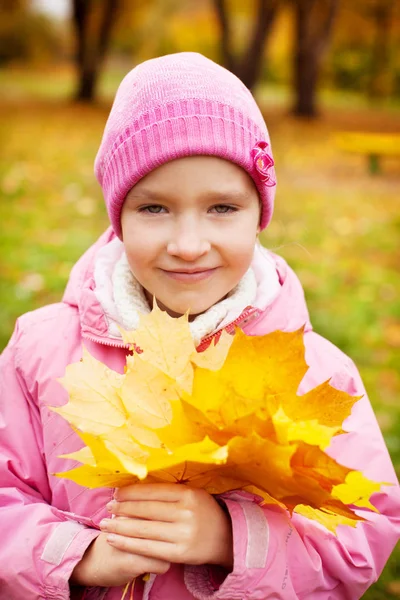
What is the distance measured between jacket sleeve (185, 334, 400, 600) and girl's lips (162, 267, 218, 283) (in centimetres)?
34

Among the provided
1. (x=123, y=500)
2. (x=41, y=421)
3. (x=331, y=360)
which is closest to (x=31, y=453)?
(x=41, y=421)

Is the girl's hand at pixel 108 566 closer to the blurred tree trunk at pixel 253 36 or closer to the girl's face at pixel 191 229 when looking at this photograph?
the girl's face at pixel 191 229

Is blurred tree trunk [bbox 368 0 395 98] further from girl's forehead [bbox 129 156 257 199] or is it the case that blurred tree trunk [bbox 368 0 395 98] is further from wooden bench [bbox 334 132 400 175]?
girl's forehead [bbox 129 156 257 199]

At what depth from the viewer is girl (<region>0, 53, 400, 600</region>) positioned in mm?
1222

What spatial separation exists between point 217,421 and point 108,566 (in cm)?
46

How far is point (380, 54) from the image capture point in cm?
1784

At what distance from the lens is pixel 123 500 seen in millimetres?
1134

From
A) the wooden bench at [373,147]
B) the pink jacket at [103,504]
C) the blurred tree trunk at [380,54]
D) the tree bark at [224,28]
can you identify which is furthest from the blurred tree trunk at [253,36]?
the pink jacket at [103,504]

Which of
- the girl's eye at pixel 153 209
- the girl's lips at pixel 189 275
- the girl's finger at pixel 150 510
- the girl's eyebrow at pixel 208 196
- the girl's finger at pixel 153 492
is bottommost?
the girl's finger at pixel 150 510

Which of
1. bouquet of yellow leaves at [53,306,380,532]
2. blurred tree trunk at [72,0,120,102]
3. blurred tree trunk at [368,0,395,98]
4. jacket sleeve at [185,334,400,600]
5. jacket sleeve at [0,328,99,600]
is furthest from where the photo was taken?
blurred tree trunk at [368,0,395,98]

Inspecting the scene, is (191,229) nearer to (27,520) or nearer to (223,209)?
(223,209)

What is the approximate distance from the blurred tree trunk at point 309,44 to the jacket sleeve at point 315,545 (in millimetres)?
11750

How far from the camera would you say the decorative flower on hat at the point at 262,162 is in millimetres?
1485

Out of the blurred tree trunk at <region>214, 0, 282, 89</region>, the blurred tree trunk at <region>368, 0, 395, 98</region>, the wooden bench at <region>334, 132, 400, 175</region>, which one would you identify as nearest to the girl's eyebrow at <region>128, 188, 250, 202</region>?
the wooden bench at <region>334, 132, 400, 175</region>
